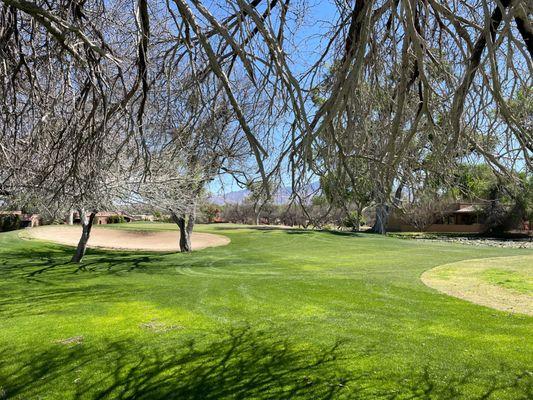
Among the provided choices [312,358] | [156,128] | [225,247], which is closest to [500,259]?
[225,247]

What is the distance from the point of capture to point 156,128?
482 centimetres

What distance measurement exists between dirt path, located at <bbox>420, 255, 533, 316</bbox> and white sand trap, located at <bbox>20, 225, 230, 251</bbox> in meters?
12.5

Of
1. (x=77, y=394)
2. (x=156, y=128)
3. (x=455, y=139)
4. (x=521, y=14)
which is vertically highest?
(x=521, y=14)

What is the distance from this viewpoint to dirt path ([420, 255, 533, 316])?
9.40 meters

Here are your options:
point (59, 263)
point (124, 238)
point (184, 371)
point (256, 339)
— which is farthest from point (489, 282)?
point (124, 238)

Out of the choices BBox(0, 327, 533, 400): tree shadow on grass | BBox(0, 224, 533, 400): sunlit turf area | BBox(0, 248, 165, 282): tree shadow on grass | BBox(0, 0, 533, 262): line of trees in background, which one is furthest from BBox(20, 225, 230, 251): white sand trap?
BBox(0, 0, 533, 262): line of trees in background

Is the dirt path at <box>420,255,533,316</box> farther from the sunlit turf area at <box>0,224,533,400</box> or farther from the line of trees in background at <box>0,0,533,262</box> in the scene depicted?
the line of trees in background at <box>0,0,533,262</box>

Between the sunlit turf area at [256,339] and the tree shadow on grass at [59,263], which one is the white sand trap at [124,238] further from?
the sunlit turf area at [256,339]

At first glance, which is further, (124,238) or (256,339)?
(124,238)

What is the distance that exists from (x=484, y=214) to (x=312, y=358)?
3230 cm

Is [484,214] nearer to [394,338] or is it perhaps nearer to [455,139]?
[394,338]

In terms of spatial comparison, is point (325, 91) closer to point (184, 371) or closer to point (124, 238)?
point (184, 371)

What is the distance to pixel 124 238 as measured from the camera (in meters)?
26.7

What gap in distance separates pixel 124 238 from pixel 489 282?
66.8 feet
